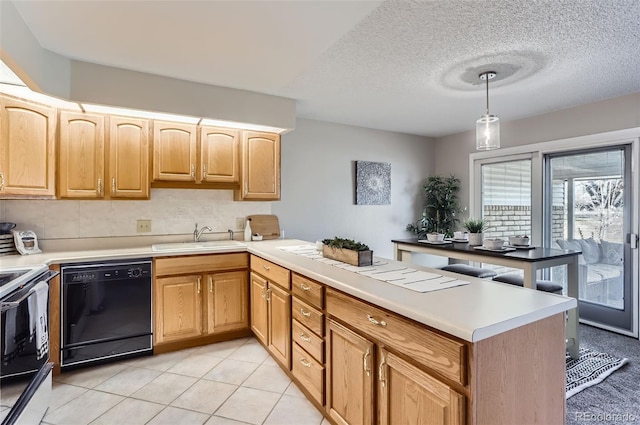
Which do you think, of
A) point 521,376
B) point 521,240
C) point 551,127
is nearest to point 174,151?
point 521,376

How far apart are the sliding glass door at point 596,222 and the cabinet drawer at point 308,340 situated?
346cm

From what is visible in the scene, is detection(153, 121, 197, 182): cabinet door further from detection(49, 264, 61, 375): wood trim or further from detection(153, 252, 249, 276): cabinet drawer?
detection(49, 264, 61, 375): wood trim

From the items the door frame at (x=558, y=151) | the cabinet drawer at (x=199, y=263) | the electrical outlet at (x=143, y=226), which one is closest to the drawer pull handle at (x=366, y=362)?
the cabinet drawer at (x=199, y=263)

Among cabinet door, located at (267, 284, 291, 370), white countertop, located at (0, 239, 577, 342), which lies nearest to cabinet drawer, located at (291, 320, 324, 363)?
cabinet door, located at (267, 284, 291, 370)

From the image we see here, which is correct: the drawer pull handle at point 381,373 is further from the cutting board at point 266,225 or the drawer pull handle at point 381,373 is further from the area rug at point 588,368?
the cutting board at point 266,225

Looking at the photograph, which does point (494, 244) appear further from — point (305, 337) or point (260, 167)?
point (260, 167)

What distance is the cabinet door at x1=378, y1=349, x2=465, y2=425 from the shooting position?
1116 millimetres

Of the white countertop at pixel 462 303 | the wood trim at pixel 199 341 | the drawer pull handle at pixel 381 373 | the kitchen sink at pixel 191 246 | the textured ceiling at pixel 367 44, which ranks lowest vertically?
the wood trim at pixel 199 341

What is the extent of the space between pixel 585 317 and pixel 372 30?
3930 mm

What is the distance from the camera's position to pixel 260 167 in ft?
11.3

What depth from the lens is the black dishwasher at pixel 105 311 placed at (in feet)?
8.08

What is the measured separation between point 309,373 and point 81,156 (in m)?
2.52

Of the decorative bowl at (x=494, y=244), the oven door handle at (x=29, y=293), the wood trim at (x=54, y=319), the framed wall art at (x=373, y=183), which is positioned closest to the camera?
the oven door handle at (x=29, y=293)
